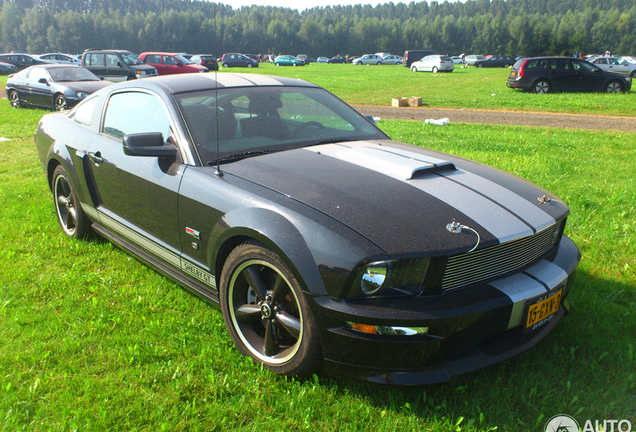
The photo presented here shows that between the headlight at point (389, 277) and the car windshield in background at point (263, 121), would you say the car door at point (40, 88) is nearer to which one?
the car windshield in background at point (263, 121)

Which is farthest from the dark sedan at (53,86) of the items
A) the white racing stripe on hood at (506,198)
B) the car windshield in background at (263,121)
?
the white racing stripe on hood at (506,198)

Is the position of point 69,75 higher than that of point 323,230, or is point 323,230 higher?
point 323,230

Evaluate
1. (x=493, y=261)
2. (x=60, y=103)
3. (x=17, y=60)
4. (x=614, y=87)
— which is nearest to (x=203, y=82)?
(x=493, y=261)

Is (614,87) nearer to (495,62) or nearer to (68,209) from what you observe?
(68,209)

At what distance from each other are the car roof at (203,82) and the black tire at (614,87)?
1839cm

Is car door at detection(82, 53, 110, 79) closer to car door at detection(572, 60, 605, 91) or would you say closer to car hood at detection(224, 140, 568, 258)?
car door at detection(572, 60, 605, 91)

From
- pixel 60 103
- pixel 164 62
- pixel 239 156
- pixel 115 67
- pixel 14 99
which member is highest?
pixel 239 156

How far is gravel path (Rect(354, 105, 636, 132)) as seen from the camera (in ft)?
36.8

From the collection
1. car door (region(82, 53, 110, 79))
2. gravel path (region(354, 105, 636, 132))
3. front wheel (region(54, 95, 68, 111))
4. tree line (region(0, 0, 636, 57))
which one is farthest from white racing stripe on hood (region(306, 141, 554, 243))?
tree line (region(0, 0, 636, 57))

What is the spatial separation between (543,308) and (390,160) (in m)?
1.19

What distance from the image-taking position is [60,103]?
504 inches

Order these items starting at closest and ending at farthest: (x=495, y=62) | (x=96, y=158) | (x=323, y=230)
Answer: (x=323, y=230) → (x=96, y=158) → (x=495, y=62)

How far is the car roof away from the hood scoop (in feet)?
2.59

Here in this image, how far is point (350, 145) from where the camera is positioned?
11.0 ft
